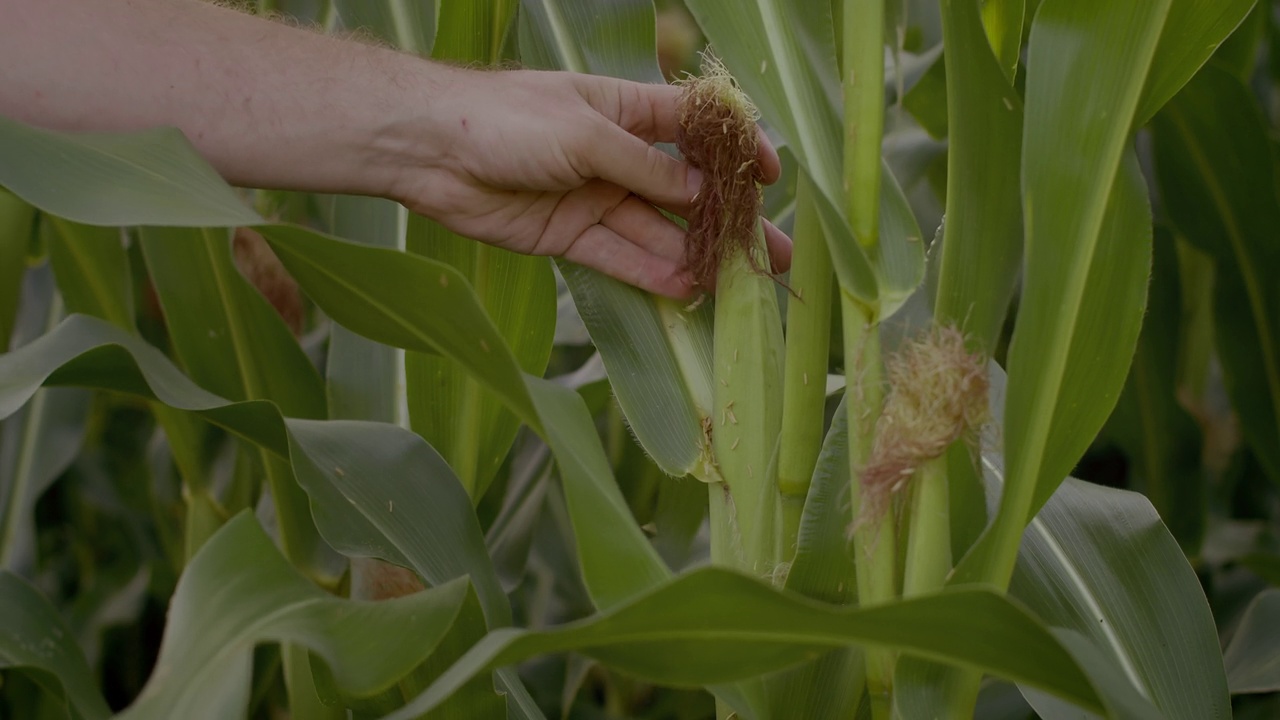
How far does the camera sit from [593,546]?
508 mm

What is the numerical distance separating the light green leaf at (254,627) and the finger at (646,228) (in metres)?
0.31

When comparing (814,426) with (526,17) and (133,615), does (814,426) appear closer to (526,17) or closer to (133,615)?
(526,17)

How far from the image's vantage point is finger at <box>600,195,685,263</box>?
77 centimetres

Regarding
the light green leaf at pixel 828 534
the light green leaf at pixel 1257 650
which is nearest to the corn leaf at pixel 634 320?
the light green leaf at pixel 828 534

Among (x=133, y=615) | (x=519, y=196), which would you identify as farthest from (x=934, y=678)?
(x=133, y=615)

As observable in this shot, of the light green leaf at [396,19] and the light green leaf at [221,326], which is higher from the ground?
the light green leaf at [396,19]

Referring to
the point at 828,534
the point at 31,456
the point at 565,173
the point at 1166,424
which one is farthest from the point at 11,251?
the point at 1166,424

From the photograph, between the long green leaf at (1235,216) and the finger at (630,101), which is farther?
the long green leaf at (1235,216)

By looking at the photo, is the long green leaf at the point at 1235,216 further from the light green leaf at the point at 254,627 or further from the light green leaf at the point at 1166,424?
the light green leaf at the point at 254,627

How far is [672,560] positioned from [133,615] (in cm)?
79

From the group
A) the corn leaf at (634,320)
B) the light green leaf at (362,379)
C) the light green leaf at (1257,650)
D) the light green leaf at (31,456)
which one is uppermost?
the corn leaf at (634,320)

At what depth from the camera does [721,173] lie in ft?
2.34

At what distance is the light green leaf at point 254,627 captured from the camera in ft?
1.55

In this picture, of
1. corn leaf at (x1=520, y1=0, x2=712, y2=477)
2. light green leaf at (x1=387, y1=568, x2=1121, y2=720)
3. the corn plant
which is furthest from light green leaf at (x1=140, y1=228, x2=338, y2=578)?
light green leaf at (x1=387, y1=568, x2=1121, y2=720)
